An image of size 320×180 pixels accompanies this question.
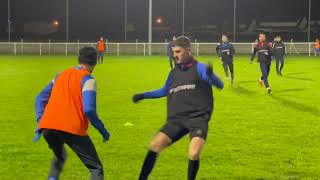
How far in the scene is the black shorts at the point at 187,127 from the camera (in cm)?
679

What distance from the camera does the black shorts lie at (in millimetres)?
6785

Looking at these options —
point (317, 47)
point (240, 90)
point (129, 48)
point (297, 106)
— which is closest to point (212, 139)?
point (297, 106)

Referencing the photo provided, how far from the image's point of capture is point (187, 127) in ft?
22.7

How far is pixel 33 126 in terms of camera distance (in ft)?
42.4

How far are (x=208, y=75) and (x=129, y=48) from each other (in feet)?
171

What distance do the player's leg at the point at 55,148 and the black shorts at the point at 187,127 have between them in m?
1.31

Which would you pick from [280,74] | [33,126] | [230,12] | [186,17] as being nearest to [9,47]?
[186,17]

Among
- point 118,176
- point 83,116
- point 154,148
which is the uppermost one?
point 83,116

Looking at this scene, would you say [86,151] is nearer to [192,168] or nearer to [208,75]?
[192,168]

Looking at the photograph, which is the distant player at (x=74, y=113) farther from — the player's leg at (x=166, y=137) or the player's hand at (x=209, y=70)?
the player's hand at (x=209, y=70)

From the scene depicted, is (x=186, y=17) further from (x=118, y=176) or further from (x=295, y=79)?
(x=118, y=176)

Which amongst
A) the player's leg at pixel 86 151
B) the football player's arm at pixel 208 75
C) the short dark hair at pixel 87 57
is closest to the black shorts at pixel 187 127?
the football player's arm at pixel 208 75

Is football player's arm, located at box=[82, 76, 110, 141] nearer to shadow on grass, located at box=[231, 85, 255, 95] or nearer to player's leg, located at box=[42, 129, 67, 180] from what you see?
player's leg, located at box=[42, 129, 67, 180]

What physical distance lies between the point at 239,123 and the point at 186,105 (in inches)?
263
